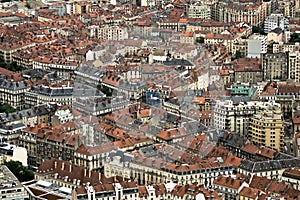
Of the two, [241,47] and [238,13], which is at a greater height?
[238,13]

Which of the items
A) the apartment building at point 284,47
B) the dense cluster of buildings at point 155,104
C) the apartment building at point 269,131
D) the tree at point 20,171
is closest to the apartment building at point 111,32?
the dense cluster of buildings at point 155,104

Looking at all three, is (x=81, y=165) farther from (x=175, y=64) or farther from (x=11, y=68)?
(x=11, y=68)

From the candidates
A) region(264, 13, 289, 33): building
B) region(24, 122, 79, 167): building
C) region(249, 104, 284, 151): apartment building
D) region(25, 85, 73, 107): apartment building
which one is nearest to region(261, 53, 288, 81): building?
region(25, 85, 73, 107): apartment building

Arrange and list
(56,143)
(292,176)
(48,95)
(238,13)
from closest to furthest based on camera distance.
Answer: (292,176) → (56,143) → (48,95) → (238,13)

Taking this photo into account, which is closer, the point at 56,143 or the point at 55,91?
the point at 56,143

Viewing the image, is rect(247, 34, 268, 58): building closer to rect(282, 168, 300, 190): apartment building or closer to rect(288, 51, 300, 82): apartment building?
rect(288, 51, 300, 82): apartment building

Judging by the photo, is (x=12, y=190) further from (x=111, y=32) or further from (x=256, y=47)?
(x=111, y=32)

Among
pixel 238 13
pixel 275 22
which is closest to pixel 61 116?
pixel 275 22
